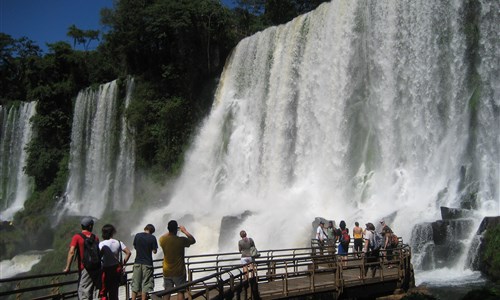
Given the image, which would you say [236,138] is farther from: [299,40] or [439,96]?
[439,96]

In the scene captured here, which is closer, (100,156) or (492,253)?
(492,253)

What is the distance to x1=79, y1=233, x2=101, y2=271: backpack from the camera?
7484 millimetres

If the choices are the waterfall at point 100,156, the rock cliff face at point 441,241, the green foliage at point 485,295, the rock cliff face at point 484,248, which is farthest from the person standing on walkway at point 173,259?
the waterfall at point 100,156

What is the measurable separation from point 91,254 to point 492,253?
10.8m

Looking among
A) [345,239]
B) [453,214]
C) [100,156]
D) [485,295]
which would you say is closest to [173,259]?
[485,295]

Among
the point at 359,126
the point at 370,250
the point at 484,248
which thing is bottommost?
the point at 484,248

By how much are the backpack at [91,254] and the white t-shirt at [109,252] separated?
1.36 ft

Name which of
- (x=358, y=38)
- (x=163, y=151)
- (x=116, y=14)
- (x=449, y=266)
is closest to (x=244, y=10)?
(x=116, y=14)

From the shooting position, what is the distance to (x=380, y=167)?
76.5ft

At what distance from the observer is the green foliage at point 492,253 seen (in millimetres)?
13724

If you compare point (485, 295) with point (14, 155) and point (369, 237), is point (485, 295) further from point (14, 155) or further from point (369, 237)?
point (14, 155)

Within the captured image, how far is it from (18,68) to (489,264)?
65.4 meters

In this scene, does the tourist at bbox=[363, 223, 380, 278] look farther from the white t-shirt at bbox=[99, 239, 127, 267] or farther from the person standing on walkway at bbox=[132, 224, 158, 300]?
the white t-shirt at bbox=[99, 239, 127, 267]

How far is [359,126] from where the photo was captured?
25016 mm
